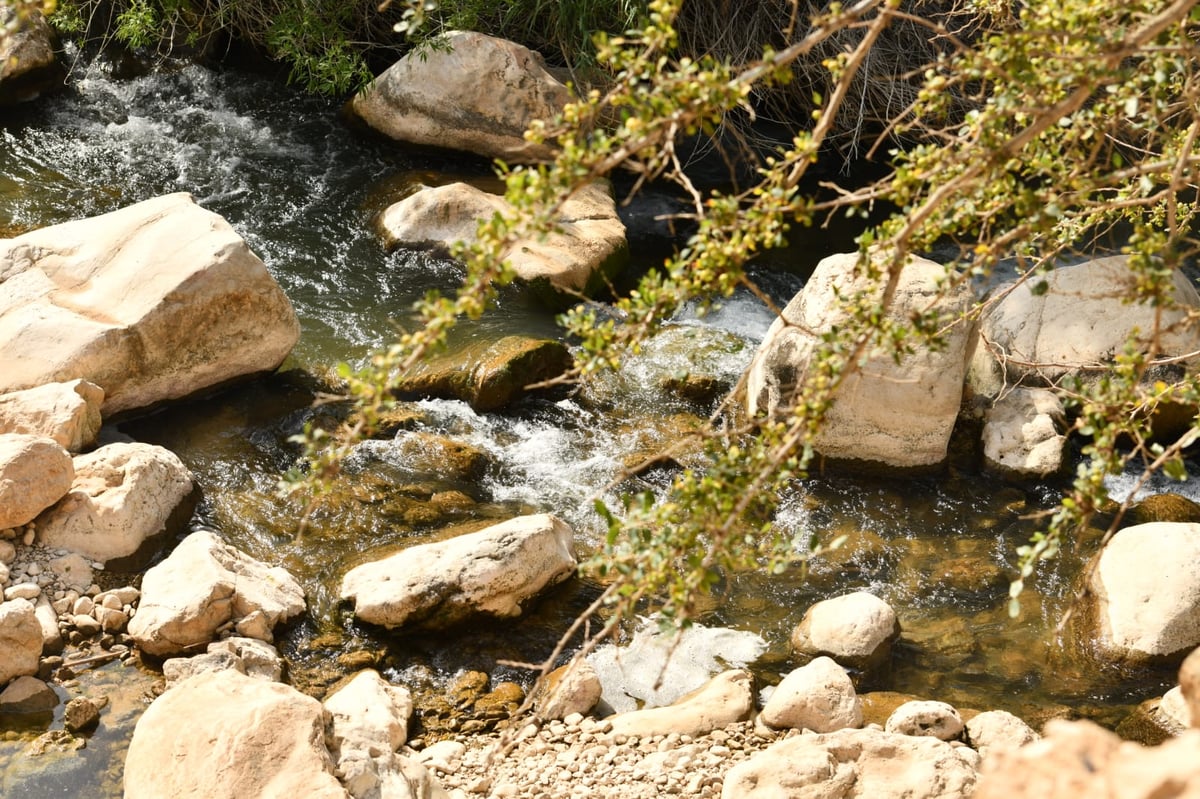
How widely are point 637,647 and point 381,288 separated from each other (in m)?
3.67

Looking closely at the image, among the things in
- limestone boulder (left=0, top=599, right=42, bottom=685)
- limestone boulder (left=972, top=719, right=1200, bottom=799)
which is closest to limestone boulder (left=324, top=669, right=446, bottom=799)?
limestone boulder (left=0, top=599, right=42, bottom=685)

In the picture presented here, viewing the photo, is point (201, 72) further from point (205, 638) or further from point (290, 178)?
point (205, 638)

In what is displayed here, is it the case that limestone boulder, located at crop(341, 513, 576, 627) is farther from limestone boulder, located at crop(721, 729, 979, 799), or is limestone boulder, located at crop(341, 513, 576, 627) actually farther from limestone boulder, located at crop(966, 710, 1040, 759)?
limestone boulder, located at crop(966, 710, 1040, 759)

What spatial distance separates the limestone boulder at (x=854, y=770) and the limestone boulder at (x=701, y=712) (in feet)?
1.49

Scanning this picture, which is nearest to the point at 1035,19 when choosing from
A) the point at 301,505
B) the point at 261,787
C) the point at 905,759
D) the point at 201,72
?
the point at 905,759

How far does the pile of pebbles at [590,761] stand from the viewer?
14.0ft

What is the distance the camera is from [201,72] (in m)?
10.5

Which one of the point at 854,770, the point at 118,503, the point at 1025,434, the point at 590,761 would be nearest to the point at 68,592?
the point at 118,503

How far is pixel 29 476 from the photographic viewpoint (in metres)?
5.07

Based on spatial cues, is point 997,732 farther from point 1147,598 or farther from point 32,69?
point 32,69

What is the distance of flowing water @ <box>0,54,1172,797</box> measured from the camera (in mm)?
5211

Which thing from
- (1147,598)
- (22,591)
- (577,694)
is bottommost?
(1147,598)

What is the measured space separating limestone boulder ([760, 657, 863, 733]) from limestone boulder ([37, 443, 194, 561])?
9.69ft

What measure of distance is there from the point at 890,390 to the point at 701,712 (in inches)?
94.9
